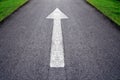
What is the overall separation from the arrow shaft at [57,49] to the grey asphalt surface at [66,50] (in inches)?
5.1

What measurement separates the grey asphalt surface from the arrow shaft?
129 mm

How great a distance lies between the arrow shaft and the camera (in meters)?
4.55

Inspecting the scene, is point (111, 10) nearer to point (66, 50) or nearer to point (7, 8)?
point (66, 50)

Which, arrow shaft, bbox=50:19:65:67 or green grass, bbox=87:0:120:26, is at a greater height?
green grass, bbox=87:0:120:26

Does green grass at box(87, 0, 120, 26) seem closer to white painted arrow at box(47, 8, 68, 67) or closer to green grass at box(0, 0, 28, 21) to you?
white painted arrow at box(47, 8, 68, 67)

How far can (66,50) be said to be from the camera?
5.25 m

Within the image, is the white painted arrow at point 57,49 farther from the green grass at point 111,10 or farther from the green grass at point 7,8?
the green grass at point 7,8

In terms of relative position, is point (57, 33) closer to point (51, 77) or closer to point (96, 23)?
point (96, 23)

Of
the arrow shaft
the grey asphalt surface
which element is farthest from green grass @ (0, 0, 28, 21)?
the arrow shaft

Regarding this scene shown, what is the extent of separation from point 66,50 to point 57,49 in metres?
0.28

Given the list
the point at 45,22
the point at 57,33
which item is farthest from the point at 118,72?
the point at 45,22

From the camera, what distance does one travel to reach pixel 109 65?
4.47 m

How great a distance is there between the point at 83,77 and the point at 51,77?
71cm

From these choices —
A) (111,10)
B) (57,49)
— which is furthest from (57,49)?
(111,10)
